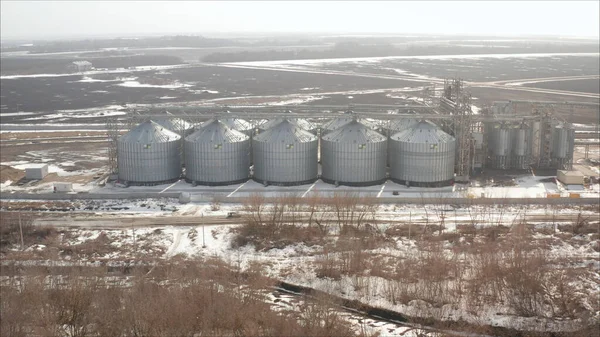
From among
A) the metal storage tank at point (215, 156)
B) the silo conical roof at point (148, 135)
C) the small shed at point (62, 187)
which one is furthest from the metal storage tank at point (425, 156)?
the small shed at point (62, 187)

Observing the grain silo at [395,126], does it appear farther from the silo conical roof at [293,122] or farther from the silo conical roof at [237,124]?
the silo conical roof at [237,124]

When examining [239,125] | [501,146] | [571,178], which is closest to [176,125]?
[239,125]

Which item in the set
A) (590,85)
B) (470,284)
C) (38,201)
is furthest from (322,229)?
(590,85)

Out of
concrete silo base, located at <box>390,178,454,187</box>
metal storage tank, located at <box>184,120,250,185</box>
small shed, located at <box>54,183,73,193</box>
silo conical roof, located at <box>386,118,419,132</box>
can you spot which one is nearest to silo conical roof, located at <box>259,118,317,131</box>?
metal storage tank, located at <box>184,120,250,185</box>

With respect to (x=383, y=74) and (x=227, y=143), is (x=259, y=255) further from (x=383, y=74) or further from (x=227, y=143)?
(x=383, y=74)

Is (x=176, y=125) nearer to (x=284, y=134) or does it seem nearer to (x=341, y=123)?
(x=284, y=134)

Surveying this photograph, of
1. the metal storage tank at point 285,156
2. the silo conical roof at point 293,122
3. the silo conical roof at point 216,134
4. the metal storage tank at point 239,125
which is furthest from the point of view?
the metal storage tank at point 239,125
